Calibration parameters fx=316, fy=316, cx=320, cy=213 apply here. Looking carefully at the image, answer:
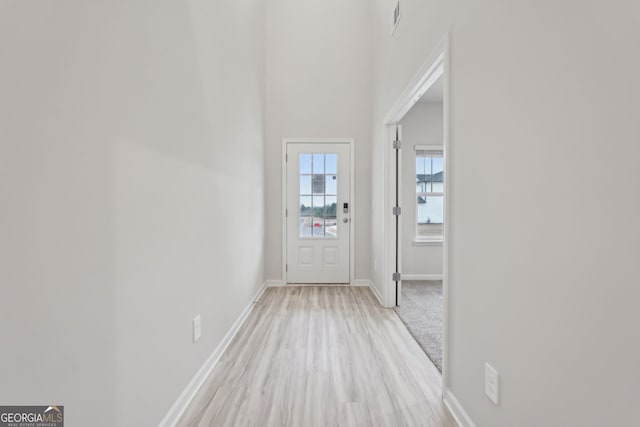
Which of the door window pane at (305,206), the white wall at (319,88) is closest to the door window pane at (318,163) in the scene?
the white wall at (319,88)

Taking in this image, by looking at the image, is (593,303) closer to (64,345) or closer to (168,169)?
(64,345)

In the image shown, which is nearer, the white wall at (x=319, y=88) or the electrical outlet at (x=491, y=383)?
the electrical outlet at (x=491, y=383)

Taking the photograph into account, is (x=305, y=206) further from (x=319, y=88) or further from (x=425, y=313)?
(x=425, y=313)

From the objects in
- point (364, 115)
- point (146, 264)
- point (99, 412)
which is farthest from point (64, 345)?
point (364, 115)

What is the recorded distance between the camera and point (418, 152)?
4.93 metres

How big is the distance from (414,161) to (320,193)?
1.61m

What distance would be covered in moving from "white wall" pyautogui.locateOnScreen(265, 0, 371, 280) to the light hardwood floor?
1.52 metres

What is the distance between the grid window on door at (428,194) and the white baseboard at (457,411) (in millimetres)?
3321

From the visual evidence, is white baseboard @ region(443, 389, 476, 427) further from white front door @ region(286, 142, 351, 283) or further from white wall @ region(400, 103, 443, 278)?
white wall @ region(400, 103, 443, 278)

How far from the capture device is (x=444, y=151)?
181cm

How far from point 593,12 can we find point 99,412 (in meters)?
1.91

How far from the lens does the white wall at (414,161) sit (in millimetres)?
4891

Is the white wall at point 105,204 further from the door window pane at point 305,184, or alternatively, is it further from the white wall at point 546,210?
the door window pane at point 305,184

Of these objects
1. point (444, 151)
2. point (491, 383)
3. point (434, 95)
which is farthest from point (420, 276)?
point (491, 383)
